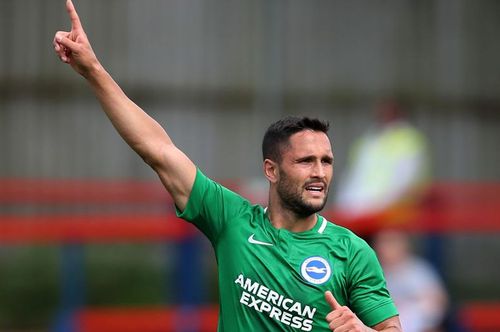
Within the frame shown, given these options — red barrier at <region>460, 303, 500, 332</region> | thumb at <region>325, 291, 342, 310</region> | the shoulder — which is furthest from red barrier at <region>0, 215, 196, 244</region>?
thumb at <region>325, 291, 342, 310</region>

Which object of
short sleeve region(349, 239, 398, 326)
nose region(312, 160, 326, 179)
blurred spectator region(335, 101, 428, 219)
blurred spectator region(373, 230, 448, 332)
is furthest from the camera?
blurred spectator region(335, 101, 428, 219)

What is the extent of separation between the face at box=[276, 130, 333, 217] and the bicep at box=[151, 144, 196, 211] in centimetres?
42

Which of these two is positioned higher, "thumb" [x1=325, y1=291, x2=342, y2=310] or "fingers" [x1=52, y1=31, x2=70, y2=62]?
"fingers" [x1=52, y1=31, x2=70, y2=62]

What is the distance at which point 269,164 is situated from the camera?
200 inches

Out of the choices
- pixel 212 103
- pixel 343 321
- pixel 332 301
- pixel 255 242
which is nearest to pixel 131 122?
pixel 255 242

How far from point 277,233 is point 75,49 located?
119 cm

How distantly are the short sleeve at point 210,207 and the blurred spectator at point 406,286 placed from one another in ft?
11.8

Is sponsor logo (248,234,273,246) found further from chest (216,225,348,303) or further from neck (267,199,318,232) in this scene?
neck (267,199,318,232)

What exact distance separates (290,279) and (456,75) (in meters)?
11.3

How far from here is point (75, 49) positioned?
504 centimetres

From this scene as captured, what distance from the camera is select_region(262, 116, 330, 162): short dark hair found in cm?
498

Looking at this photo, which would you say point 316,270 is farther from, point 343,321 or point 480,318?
point 480,318

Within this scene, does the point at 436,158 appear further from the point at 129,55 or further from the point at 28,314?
the point at 28,314

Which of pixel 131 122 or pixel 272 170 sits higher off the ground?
pixel 131 122
